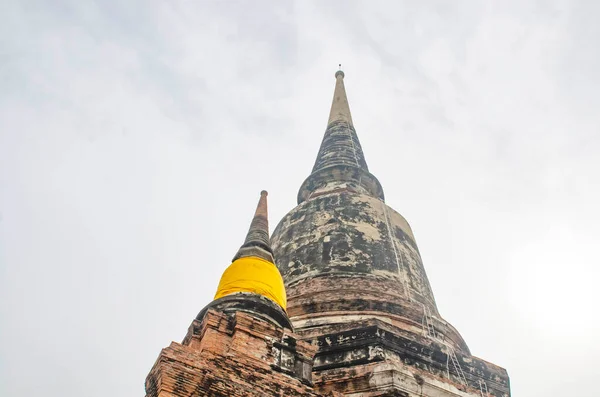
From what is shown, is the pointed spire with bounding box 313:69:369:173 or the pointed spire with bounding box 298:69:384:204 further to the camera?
the pointed spire with bounding box 313:69:369:173

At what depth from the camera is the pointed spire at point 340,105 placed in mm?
15836

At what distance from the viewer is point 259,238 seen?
8.48 m

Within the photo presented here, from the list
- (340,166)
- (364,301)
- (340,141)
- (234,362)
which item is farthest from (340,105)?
(234,362)

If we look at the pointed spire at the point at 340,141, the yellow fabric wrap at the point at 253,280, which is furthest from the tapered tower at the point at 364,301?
the yellow fabric wrap at the point at 253,280

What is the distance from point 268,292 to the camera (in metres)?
7.41

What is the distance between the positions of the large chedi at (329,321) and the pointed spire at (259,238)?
2 centimetres

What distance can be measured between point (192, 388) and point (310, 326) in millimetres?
3286

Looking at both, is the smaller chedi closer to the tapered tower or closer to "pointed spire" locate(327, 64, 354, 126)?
the tapered tower

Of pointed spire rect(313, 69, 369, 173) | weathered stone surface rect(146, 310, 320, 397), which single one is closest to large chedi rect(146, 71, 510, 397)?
weathered stone surface rect(146, 310, 320, 397)

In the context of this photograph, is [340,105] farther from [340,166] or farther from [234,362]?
[234,362]

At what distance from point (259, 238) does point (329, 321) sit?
143 centimetres

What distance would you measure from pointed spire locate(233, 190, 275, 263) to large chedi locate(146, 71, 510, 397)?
2 centimetres

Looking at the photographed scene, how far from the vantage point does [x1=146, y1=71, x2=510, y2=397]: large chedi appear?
5953mm

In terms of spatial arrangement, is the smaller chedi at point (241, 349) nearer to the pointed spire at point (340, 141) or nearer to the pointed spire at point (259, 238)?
the pointed spire at point (259, 238)
